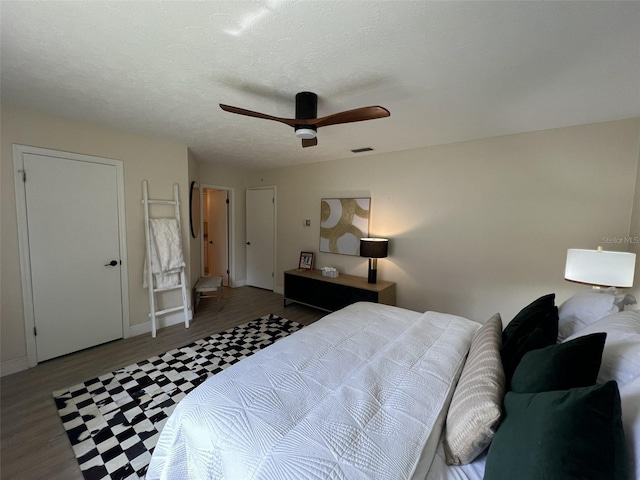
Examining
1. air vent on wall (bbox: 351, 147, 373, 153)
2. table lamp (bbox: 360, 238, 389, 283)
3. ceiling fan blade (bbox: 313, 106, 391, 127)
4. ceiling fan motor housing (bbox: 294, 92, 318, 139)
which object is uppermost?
air vent on wall (bbox: 351, 147, 373, 153)

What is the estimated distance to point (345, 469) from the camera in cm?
89

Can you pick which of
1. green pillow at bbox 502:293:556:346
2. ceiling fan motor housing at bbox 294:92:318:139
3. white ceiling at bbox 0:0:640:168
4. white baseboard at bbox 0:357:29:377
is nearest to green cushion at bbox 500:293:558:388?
green pillow at bbox 502:293:556:346

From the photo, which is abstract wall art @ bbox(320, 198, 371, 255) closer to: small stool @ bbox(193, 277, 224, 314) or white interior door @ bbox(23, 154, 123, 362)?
small stool @ bbox(193, 277, 224, 314)

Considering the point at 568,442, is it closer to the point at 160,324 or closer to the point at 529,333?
the point at 529,333

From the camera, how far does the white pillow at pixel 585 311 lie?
1.57 metres

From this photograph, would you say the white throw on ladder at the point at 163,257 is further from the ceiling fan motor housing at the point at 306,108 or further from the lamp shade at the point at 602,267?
the lamp shade at the point at 602,267

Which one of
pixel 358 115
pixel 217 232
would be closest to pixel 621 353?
pixel 358 115

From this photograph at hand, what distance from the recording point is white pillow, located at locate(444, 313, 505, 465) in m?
0.94

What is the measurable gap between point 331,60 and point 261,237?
13.3 feet

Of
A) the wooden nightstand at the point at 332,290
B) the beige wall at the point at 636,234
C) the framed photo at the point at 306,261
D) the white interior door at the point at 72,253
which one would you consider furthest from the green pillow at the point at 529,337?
the white interior door at the point at 72,253

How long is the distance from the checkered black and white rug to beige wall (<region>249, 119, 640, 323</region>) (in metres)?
2.25

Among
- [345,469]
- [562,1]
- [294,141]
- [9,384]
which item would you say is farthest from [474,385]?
[9,384]

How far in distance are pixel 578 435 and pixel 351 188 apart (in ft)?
12.0

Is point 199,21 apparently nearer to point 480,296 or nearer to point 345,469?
point 345,469
